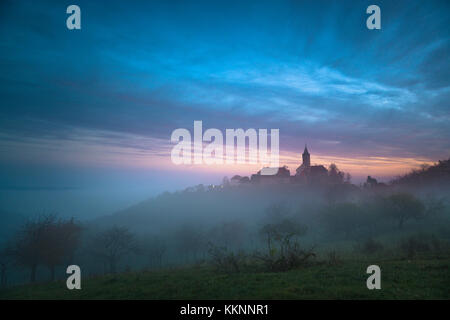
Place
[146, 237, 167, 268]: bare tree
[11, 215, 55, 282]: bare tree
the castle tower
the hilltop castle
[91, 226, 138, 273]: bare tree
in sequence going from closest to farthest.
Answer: [11, 215, 55, 282]: bare tree, [91, 226, 138, 273]: bare tree, [146, 237, 167, 268]: bare tree, the hilltop castle, the castle tower

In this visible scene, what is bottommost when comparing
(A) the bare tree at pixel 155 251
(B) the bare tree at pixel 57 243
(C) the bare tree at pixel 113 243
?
(A) the bare tree at pixel 155 251

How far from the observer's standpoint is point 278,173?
380 feet

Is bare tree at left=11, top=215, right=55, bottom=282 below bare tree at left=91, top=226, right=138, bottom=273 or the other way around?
the other way around

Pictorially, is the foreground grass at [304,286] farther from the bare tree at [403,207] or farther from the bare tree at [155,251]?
the bare tree at [403,207]

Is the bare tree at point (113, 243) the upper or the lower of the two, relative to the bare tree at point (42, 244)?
lower

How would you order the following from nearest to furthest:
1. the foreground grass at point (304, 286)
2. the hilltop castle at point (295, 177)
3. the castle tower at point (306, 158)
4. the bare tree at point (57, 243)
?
the foreground grass at point (304, 286), the bare tree at point (57, 243), the hilltop castle at point (295, 177), the castle tower at point (306, 158)

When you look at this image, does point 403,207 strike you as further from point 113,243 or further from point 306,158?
point 306,158

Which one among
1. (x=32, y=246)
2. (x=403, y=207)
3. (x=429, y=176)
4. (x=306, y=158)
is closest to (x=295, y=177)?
(x=306, y=158)

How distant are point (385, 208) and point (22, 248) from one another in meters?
63.0

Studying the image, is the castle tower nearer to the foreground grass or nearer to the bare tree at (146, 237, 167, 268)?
the bare tree at (146, 237, 167, 268)

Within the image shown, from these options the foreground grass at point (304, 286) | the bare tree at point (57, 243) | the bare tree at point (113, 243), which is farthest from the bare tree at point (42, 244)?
the foreground grass at point (304, 286)

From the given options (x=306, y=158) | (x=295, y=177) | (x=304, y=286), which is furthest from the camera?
(x=306, y=158)

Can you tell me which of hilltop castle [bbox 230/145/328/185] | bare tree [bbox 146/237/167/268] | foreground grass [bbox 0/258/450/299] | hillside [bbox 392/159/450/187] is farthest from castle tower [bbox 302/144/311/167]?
foreground grass [bbox 0/258/450/299]

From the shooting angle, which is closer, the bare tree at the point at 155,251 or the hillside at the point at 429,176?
the bare tree at the point at 155,251
